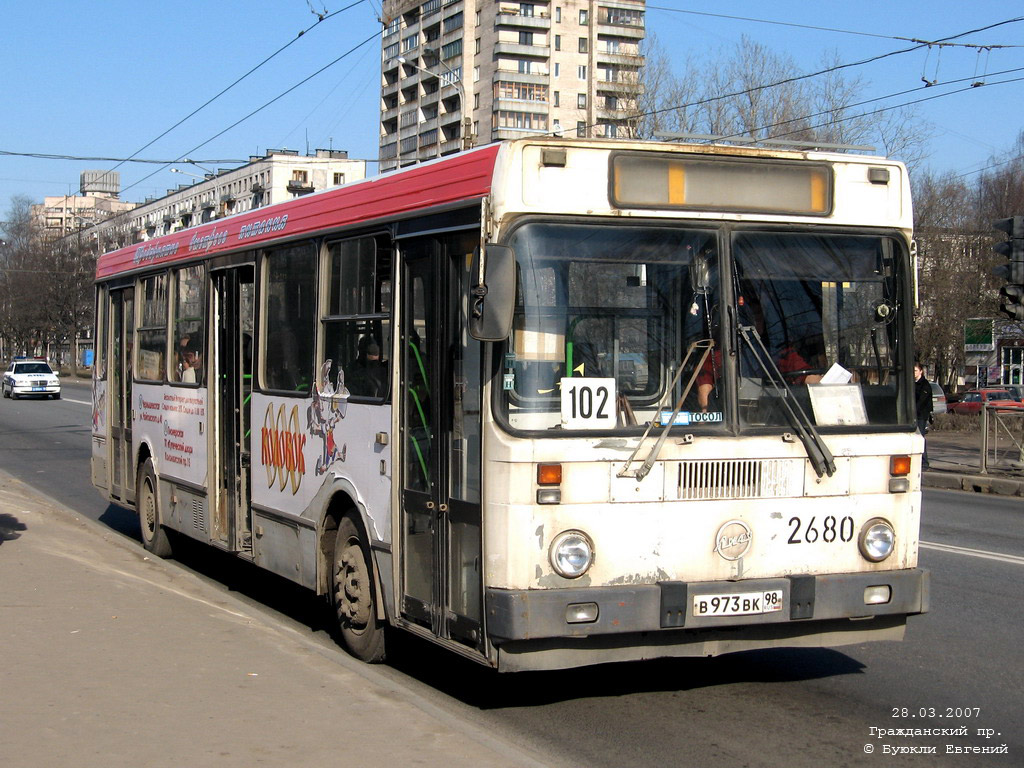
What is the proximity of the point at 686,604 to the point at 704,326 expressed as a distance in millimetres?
1355

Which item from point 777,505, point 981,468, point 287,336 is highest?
point 287,336

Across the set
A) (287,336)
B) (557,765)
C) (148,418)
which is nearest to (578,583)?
(557,765)

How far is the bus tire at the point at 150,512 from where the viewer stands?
37.6 ft

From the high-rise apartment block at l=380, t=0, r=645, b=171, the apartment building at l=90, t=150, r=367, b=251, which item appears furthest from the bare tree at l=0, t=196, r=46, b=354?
the high-rise apartment block at l=380, t=0, r=645, b=171

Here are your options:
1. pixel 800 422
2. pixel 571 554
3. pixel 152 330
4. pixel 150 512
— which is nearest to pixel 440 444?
pixel 571 554

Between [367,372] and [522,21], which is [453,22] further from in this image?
[367,372]

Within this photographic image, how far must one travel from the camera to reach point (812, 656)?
7730 millimetres

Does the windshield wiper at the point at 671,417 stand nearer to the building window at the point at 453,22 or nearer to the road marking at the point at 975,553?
the road marking at the point at 975,553

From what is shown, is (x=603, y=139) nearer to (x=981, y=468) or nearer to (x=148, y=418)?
(x=148, y=418)

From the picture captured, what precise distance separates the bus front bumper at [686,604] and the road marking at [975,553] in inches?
220

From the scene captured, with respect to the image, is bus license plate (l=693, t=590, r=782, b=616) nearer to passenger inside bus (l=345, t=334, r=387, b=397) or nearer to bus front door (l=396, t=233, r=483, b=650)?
bus front door (l=396, t=233, r=483, b=650)

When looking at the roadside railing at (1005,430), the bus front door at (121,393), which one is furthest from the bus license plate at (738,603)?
the roadside railing at (1005,430)

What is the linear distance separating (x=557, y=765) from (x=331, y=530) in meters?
2.90

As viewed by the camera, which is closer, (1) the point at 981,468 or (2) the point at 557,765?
(2) the point at 557,765
